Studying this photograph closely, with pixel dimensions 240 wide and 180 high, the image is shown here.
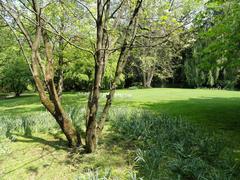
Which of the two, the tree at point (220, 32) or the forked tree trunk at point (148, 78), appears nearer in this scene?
the tree at point (220, 32)

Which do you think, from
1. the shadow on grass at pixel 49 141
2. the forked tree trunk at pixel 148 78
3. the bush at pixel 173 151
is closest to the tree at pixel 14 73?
the forked tree trunk at pixel 148 78

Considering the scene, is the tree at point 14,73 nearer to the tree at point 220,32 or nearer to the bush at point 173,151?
the tree at point 220,32

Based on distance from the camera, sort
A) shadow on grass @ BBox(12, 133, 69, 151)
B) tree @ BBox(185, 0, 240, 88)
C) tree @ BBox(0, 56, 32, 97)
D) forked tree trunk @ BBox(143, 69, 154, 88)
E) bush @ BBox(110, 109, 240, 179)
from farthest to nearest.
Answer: forked tree trunk @ BBox(143, 69, 154, 88) → tree @ BBox(0, 56, 32, 97) → tree @ BBox(185, 0, 240, 88) → shadow on grass @ BBox(12, 133, 69, 151) → bush @ BBox(110, 109, 240, 179)

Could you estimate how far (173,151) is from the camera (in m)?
4.84

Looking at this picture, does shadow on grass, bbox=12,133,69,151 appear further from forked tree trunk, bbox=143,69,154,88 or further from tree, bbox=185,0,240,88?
forked tree trunk, bbox=143,69,154,88

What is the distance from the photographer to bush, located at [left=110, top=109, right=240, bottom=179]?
3.94 m

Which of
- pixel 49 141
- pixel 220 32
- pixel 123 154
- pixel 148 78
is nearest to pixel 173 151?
pixel 123 154

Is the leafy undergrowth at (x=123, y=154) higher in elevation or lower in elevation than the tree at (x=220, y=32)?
lower

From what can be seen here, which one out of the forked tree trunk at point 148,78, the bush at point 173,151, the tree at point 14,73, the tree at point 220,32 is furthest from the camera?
the forked tree trunk at point 148,78

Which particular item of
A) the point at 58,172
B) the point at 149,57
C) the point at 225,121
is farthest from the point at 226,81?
the point at 58,172

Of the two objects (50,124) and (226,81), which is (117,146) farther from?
(226,81)

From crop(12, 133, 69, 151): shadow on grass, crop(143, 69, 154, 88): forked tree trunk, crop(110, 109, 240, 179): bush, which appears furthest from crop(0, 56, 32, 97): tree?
crop(110, 109, 240, 179): bush

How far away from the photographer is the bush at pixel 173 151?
3.94 meters

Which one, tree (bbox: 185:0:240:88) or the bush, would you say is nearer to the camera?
the bush
